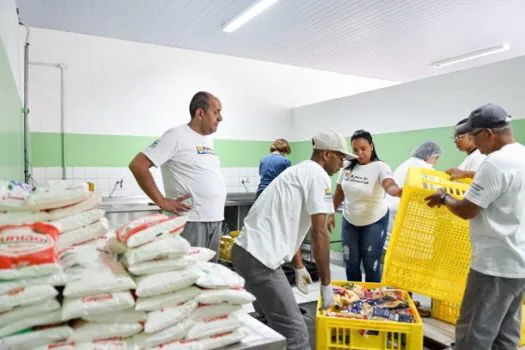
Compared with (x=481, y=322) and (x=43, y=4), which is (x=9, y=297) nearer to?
(x=481, y=322)

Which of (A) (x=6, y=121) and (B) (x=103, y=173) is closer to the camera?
(A) (x=6, y=121)

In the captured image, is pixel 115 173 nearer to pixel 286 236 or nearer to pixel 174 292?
pixel 286 236

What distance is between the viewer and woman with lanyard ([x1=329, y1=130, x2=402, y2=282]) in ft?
9.80

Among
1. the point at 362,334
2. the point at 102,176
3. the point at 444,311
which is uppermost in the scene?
the point at 102,176

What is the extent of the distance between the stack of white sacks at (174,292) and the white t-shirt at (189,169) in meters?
1.23

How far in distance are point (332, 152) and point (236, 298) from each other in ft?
3.52

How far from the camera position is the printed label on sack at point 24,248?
805 mm

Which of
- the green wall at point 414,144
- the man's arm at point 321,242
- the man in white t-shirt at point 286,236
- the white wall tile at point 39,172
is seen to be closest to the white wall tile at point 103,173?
the white wall tile at point 39,172

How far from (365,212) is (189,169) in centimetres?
147

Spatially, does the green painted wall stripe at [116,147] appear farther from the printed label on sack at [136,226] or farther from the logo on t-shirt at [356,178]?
the printed label on sack at [136,226]

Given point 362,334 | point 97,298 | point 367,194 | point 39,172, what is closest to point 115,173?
point 39,172

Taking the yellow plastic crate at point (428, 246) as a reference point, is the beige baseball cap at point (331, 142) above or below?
above

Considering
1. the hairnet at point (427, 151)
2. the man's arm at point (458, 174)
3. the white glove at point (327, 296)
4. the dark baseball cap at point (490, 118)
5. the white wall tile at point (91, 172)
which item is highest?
the dark baseball cap at point (490, 118)

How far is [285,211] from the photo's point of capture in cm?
179
